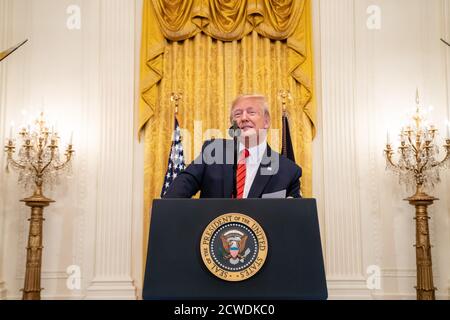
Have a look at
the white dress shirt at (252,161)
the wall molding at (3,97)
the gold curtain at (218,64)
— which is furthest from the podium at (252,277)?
the wall molding at (3,97)

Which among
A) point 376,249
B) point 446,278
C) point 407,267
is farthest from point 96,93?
point 446,278

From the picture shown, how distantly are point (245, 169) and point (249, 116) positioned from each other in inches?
13.8

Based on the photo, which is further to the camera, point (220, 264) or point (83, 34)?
point (83, 34)

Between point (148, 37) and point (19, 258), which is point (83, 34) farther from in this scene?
point (19, 258)

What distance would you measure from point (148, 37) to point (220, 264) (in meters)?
5.29

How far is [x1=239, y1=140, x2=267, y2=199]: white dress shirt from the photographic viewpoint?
341cm

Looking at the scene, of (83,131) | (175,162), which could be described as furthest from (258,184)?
(83,131)

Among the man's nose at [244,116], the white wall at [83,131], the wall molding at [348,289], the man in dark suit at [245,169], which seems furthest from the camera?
the white wall at [83,131]

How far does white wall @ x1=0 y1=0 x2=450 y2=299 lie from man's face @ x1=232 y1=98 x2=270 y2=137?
3543 mm

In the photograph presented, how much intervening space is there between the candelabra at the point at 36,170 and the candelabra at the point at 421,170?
13.0 ft

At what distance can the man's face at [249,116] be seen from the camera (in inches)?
141

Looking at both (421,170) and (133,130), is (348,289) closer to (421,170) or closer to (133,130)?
(421,170)

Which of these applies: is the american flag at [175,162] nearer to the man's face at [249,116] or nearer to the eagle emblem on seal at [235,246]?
the man's face at [249,116]

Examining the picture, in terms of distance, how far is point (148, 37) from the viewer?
23.5 feet
